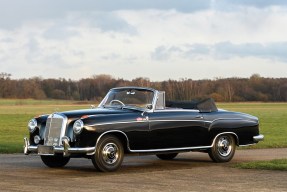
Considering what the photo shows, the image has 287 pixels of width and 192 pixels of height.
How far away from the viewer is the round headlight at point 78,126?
1209 cm

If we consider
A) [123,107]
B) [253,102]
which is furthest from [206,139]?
[253,102]

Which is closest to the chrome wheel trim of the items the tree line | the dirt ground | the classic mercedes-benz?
the classic mercedes-benz

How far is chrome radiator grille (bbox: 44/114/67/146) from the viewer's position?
1240 centimetres

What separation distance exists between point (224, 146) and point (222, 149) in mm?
97

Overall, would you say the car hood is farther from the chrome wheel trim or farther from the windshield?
the chrome wheel trim

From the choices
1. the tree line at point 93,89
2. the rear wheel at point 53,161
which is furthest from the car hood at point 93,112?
the tree line at point 93,89

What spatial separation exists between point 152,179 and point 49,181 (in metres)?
1.83

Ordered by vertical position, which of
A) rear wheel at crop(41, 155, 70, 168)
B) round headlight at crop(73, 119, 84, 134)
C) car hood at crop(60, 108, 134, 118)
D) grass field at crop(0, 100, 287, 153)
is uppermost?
car hood at crop(60, 108, 134, 118)

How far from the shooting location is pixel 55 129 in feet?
41.2

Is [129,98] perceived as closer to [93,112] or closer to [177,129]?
[177,129]

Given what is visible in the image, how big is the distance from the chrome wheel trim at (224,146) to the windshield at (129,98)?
2.18 metres

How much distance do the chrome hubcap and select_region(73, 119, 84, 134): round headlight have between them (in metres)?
0.67

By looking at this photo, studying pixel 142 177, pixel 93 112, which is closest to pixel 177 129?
pixel 93 112

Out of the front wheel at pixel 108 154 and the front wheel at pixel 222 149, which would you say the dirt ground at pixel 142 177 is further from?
the front wheel at pixel 222 149
